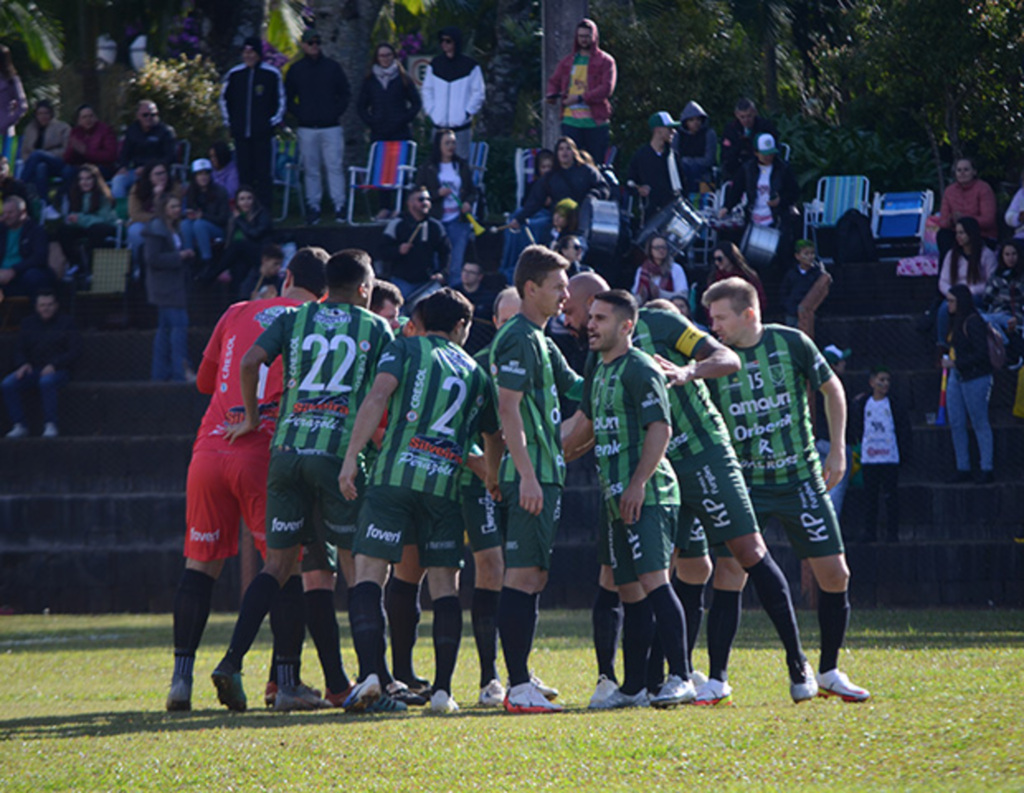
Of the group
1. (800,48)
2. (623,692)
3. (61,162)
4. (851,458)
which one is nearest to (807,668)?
(623,692)

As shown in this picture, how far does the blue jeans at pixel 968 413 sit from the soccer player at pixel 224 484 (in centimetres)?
897

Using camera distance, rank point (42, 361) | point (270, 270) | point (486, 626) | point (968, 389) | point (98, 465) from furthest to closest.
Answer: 1. point (42, 361)
2. point (98, 465)
3. point (968, 389)
4. point (270, 270)
5. point (486, 626)

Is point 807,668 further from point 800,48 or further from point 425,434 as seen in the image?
point 800,48

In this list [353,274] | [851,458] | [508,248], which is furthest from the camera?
[508,248]

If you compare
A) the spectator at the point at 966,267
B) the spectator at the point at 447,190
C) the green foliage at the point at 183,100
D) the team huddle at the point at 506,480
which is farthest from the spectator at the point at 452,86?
the team huddle at the point at 506,480

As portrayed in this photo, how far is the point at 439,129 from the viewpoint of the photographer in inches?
781

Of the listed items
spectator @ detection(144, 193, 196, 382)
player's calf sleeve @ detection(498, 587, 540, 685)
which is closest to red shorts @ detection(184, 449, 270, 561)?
player's calf sleeve @ detection(498, 587, 540, 685)

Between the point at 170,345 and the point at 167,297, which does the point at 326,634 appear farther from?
the point at 170,345

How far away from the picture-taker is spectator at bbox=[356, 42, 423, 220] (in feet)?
66.8

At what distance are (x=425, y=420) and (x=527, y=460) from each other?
638 millimetres

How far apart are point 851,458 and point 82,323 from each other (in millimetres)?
9773

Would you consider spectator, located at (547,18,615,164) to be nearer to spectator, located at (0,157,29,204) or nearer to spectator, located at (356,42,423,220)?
spectator, located at (356,42,423,220)

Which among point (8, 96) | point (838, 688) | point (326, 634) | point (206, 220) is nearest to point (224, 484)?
point (326, 634)

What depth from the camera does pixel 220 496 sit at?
8523mm
